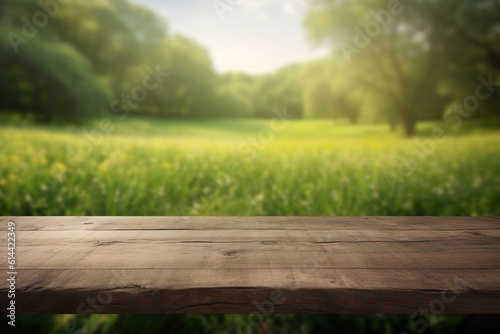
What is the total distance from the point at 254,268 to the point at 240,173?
231 centimetres

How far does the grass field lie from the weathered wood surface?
1.39 m

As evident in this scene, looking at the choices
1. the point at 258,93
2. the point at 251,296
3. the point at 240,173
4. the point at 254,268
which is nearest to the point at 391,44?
the point at 258,93

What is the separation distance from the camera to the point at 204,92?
14.8 feet

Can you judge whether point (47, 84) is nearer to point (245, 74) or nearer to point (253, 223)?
point (245, 74)

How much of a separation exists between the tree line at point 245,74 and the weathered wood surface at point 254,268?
10.5ft

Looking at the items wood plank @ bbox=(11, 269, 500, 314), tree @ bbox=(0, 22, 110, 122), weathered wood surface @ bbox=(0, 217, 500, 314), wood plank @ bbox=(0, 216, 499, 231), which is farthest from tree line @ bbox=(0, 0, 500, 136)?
wood plank @ bbox=(11, 269, 500, 314)

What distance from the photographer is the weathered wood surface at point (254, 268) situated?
84cm

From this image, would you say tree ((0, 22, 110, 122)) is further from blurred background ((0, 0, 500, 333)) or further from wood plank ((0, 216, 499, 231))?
wood plank ((0, 216, 499, 231))

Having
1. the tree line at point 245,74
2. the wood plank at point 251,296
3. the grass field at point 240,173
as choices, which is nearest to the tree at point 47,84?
the tree line at point 245,74

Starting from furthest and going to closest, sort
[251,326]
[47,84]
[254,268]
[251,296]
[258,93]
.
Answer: [258,93] < [47,84] < [251,326] < [254,268] < [251,296]

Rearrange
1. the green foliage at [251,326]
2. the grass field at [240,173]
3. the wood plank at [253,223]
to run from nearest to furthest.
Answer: the wood plank at [253,223] → the green foliage at [251,326] → the grass field at [240,173]

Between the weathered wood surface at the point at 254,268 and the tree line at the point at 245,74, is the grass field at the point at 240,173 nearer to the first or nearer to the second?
the tree line at the point at 245,74

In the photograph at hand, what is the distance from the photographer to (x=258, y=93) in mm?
4418

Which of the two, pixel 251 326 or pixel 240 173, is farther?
pixel 240 173
